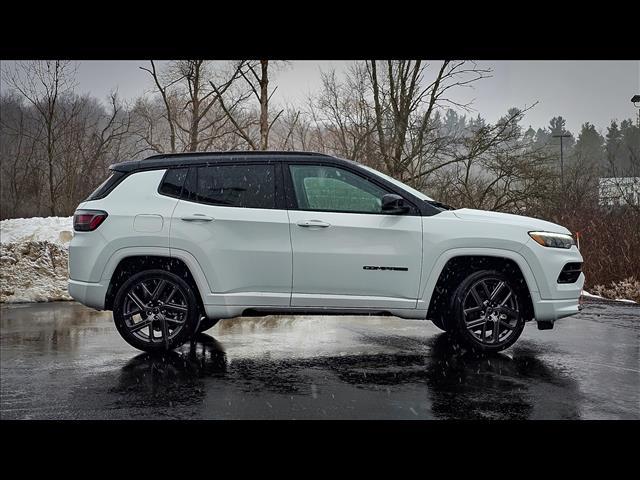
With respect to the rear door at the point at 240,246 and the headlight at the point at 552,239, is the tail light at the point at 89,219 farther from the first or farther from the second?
the headlight at the point at 552,239

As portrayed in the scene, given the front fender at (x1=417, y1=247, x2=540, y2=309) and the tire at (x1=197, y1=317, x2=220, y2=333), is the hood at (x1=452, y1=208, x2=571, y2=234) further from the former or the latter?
the tire at (x1=197, y1=317, x2=220, y2=333)

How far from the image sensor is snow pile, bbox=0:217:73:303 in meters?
12.2

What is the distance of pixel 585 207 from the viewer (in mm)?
15523

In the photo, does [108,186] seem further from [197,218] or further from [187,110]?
[187,110]

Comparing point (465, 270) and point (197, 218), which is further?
point (465, 270)

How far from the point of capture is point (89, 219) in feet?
22.3

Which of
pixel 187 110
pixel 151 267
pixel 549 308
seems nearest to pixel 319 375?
pixel 151 267

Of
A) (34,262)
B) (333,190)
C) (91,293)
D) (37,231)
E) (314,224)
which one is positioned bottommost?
(91,293)

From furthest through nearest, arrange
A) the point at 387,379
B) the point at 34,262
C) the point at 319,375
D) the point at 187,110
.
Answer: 1. the point at 187,110
2. the point at 34,262
3. the point at 319,375
4. the point at 387,379

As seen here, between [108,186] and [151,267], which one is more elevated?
[108,186]

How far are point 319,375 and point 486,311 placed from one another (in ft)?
6.17
